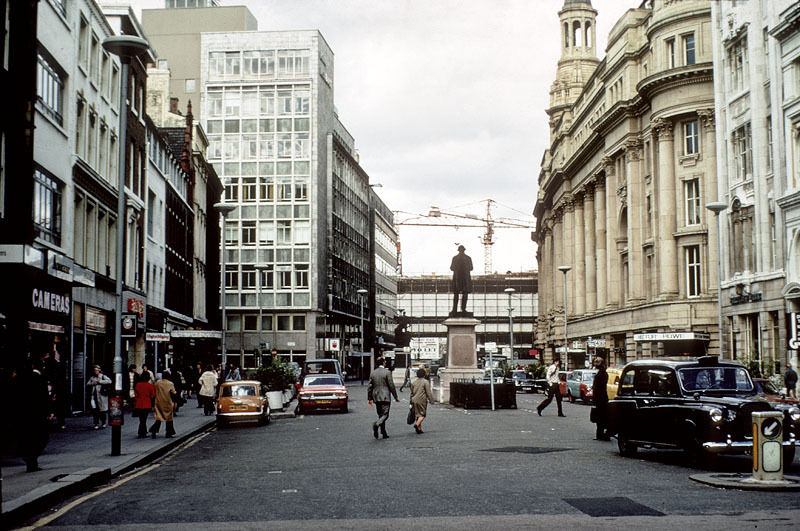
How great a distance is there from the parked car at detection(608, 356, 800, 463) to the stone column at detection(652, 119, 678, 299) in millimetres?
45126

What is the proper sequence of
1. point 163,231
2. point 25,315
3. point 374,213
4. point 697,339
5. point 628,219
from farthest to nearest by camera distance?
point 374,213, point 628,219, point 697,339, point 163,231, point 25,315

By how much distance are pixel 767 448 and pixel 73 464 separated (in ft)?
35.4

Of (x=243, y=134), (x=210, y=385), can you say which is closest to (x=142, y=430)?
(x=210, y=385)

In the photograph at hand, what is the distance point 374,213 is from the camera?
122 m

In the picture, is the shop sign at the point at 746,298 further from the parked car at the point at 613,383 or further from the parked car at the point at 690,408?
the parked car at the point at 690,408

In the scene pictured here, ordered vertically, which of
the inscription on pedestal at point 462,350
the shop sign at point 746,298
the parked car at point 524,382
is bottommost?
the parked car at point 524,382

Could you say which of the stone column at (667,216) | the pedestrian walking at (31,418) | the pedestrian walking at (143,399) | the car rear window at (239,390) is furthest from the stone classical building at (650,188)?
the pedestrian walking at (31,418)

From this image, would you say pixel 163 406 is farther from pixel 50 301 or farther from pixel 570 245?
pixel 570 245

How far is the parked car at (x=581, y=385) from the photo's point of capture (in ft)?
145

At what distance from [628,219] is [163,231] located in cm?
3268

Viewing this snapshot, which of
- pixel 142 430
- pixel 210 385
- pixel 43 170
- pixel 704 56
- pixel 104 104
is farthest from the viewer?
pixel 704 56

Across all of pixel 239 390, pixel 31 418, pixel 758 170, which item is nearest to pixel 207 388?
pixel 239 390

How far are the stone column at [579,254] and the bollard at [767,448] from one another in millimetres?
78874

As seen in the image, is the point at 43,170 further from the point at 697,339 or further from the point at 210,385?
the point at 697,339
